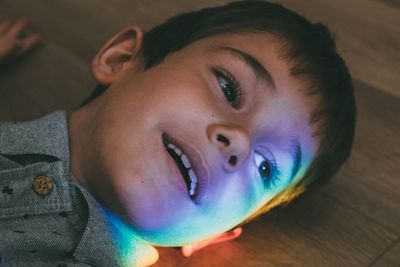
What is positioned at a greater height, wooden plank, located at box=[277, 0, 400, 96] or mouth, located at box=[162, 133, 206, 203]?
mouth, located at box=[162, 133, 206, 203]

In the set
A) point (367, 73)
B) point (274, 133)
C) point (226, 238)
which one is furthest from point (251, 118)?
point (367, 73)

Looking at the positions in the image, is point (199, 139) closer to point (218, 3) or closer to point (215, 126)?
point (215, 126)

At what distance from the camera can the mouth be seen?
683 millimetres

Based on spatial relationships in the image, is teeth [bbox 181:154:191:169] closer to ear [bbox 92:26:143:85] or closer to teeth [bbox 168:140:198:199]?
teeth [bbox 168:140:198:199]

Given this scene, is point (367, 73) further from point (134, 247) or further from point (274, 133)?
point (134, 247)

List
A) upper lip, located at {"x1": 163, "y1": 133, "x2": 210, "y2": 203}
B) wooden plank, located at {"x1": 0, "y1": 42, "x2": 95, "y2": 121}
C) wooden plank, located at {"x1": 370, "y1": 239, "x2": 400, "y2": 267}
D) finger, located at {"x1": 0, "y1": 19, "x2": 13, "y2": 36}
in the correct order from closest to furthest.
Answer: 1. upper lip, located at {"x1": 163, "y1": 133, "x2": 210, "y2": 203}
2. wooden plank, located at {"x1": 370, "y1": 239, "x2": 400, "y2": 267}
3. wooden plank, located at {"x1": 0, "y1": 42, "x2": 95, "y2": 121}
4. finger, located at {"x1": 0, "y1": 19, "x2": 13, "y2": 36}

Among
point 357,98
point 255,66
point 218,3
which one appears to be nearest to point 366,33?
point 357,98

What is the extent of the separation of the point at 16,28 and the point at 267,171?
2.04ft

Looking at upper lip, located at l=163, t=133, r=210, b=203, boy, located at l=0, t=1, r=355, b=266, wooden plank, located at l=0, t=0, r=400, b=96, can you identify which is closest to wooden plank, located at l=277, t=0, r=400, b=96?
wooden plank, located at l=0, t=0, r=400, b=96

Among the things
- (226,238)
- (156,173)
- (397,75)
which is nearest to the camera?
(156,173)

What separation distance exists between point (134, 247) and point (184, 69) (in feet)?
0.77

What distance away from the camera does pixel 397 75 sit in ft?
3.36

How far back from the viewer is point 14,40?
3.61 ft

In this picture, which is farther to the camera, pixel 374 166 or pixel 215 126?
pixel 374 166
